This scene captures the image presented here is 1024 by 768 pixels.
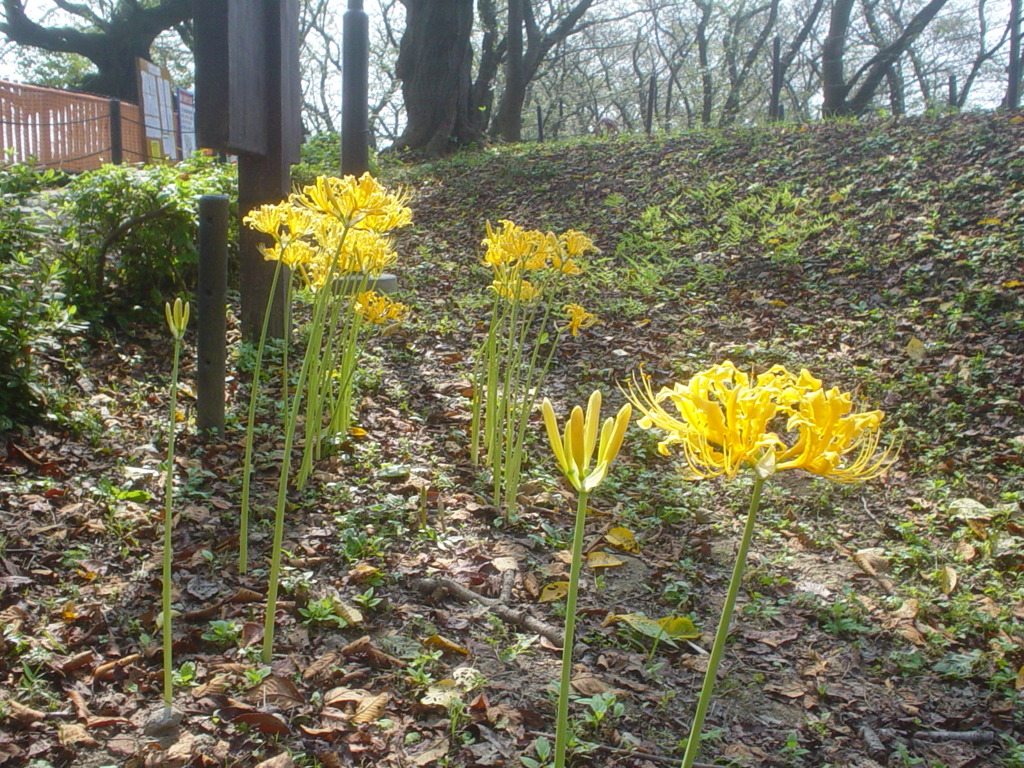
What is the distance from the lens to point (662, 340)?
5188mm

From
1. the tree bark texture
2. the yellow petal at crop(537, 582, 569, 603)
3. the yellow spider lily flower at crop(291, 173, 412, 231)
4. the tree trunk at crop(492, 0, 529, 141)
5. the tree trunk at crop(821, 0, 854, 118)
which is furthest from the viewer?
the tree bark texture

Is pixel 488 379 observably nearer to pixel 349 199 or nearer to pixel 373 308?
pixel 373 308

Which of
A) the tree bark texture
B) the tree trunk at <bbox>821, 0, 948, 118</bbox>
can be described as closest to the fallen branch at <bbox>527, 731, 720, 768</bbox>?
the tree trunk at <bbox>821, 0, 948, 118</bbox>

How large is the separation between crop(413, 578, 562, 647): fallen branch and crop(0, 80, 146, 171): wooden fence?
451 inches

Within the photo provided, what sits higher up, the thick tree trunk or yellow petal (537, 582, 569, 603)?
the thick tree trunk

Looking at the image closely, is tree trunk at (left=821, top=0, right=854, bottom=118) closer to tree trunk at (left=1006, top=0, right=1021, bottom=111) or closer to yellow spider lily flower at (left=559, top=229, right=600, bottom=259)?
tree trunk at (left=1006, top=0, right=1021, bottom=111)

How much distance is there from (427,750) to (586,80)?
110 ft

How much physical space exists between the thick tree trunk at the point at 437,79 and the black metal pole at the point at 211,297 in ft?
29.4

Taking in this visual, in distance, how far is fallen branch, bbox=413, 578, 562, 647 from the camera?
2320 millimetres

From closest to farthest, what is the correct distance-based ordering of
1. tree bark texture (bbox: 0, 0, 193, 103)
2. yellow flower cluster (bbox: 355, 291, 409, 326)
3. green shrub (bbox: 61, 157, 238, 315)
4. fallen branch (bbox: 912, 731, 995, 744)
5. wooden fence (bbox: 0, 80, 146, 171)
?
fallen branch (bbox: 912, 731, 995, 744) < yellow flower cluster (bbox: 355, 291, 409, 326) < green shrub (bbox: 61, 157, 238, 315) < wooden fence (bbox: 0, 80, 146, 171) < tree bark texture (bbox: 0, 0, 193, 103)

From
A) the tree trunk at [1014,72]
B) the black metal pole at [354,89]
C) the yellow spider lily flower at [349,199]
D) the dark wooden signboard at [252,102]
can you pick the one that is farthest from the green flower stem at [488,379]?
the tree trunk at [1014,72]

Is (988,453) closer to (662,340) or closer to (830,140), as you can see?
(662,340)

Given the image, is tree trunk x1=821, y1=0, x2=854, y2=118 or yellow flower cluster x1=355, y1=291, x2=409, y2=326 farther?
tree trunk x1=821, y1=0, x2=854, y2=118

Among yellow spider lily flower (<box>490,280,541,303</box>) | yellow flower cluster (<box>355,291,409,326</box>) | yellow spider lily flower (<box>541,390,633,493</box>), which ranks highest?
yellow spider lily flower (<box>490,280,541,303</box>)
